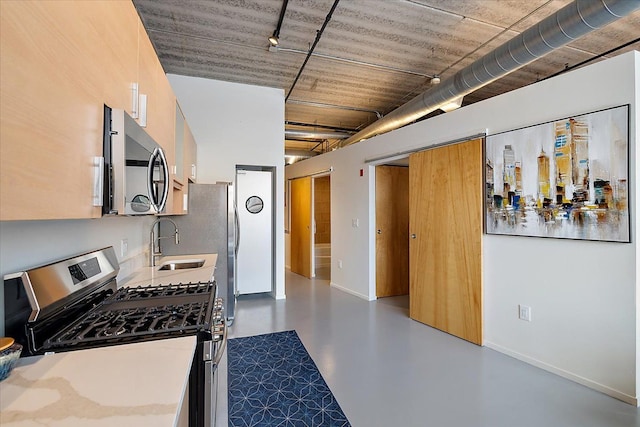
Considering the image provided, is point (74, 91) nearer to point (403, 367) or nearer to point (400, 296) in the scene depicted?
point (403, 367)

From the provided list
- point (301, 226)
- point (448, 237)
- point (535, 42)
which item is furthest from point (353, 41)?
point (301, 226)

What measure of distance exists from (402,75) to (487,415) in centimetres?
386

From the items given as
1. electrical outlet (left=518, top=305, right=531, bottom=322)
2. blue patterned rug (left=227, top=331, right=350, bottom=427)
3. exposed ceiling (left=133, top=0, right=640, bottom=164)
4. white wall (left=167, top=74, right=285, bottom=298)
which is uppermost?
exposed ceiling (left=133, top=0, right=640, bottom=164)

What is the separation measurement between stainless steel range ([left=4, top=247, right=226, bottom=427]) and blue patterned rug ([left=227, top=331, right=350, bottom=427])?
0.85 meters

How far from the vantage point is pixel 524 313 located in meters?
2.64

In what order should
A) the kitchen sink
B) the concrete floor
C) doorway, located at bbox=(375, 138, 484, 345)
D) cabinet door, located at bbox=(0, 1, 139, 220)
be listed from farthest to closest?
1. doorway, located at bbox=(375, 138, 484, 345)
2. the kitchen sink
3. the concrete floor
4. cabinet door, located at bbox=(0, 1, 139, 220)

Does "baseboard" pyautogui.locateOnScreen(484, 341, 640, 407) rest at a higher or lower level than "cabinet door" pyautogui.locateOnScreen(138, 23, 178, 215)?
lower

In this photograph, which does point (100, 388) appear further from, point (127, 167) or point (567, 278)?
point (567, 278)

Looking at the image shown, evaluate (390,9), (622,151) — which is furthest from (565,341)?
(390,9)

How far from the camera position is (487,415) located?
194 cm

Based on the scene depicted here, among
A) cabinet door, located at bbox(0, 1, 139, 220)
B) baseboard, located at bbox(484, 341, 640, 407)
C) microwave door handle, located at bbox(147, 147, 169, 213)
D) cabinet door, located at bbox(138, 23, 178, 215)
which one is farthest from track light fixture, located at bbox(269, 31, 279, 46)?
baseboard, located at bbox(484, 341, 640, 407)

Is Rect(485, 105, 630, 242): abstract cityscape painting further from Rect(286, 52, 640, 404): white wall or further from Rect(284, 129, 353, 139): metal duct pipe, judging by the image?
Rect(284, 129, 353, 139): metal duct pipe

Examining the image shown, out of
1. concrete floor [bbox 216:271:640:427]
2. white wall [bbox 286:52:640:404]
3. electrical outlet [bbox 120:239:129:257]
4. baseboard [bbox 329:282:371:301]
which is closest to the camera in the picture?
concrete floor [bbox 216:271:640:427]

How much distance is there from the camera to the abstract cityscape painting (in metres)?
2.09
